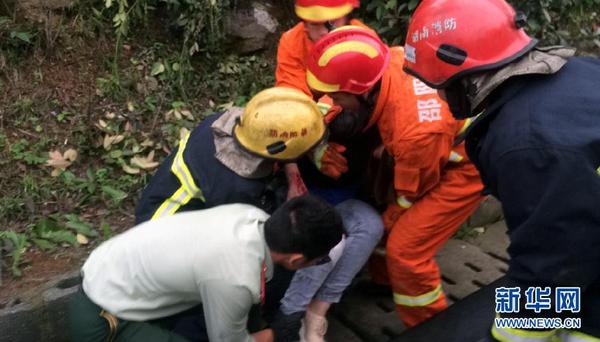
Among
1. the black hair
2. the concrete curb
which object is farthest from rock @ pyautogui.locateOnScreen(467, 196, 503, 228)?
the concrete curb

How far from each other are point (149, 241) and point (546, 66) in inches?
56.2

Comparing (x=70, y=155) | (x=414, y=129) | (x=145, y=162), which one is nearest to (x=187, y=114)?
(x=145, y=162)

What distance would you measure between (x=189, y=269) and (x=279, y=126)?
2.18 ft

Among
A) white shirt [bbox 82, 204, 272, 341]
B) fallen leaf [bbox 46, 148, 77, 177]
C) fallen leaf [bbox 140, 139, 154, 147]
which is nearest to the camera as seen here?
white shirt [bbox 82, 204, 272, 341]

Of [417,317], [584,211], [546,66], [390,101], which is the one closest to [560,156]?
[584,211]

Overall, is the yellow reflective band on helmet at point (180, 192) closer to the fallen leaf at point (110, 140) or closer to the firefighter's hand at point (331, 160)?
the firefighter's hand at point (331, 160)

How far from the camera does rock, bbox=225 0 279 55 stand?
14.5 feet

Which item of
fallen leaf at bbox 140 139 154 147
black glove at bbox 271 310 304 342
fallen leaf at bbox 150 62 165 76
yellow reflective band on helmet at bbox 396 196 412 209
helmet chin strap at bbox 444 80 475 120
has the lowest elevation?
black glove at bbox 271 310 304 342

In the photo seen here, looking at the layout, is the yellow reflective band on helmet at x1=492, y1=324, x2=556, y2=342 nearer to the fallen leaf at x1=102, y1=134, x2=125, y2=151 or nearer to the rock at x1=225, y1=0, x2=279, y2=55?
the fallen leaf at x1=102, y1=134, x2=125, y2=151

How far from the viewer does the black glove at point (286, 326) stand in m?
2.66

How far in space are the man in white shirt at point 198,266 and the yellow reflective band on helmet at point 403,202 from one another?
2.82 ft

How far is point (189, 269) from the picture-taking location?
1.99 metres

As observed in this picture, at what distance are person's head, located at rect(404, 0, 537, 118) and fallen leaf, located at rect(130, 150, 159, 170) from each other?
2.15 meters

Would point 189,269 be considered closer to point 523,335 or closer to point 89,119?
point 523,335
